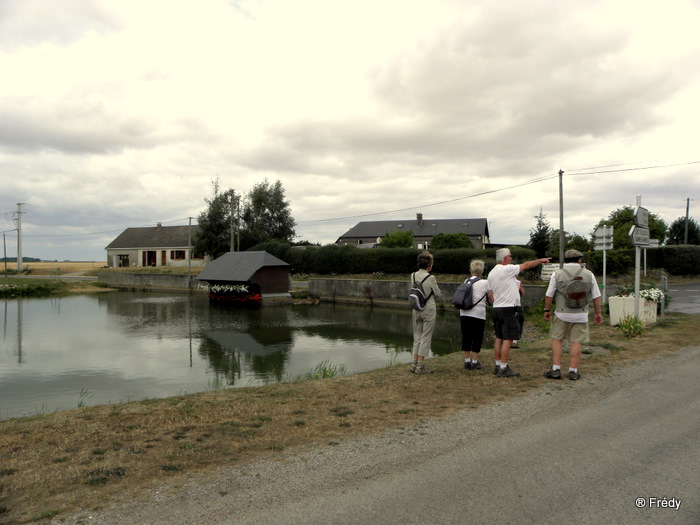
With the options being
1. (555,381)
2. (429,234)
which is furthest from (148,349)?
(429,234)

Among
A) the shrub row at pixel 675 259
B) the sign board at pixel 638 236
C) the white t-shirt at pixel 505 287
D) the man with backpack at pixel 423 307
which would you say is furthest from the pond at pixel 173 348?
the shrub row at pixel 675 259

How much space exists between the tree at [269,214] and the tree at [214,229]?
319cm

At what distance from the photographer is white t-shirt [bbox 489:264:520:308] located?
650 cm

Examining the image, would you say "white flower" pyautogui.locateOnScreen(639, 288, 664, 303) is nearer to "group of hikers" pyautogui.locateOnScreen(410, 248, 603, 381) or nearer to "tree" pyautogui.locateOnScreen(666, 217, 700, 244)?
"group of hikers" pyautogui.locateOnScreen(410, 248, 603, 381)

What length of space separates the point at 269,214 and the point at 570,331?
1918 inches

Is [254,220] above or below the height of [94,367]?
above

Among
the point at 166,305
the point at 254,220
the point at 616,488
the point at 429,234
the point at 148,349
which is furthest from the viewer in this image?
the point at 429,234

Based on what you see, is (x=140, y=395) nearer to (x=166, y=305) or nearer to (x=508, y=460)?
(x=508, y=460)

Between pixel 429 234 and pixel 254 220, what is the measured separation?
91.8 feet

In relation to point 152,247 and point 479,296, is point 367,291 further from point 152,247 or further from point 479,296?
point 152,247

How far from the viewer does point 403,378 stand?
6793 millimetres

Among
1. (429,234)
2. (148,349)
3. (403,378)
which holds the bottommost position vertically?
(148,349)

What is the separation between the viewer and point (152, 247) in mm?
58625

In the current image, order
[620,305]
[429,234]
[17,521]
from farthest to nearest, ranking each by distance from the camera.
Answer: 1. [429,234]
2. [620,305]
3. [17,521]
